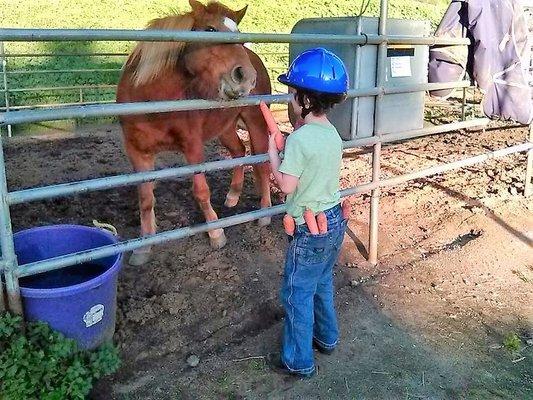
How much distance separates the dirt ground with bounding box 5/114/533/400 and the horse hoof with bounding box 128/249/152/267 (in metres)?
0.05

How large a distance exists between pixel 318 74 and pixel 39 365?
1.67m

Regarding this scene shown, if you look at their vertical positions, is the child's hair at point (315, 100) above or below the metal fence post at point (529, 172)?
above

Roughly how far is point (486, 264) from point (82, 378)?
9.33 feet

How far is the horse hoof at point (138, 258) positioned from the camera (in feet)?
12.5

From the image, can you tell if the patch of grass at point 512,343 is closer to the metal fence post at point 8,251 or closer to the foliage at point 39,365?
the foliage at point 39,365

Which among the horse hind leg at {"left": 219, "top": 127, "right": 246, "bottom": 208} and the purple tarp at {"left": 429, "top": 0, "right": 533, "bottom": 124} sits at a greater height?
the purple tarp at {"left": 429, "top": 0, "right": 533, "bottom": 124}

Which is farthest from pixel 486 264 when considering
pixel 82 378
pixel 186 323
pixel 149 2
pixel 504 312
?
pixel 149 2

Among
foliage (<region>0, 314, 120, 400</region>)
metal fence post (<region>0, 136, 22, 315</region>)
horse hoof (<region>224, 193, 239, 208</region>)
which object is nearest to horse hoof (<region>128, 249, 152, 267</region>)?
horse hoof (<region>224, 193, 239, 208</region>)

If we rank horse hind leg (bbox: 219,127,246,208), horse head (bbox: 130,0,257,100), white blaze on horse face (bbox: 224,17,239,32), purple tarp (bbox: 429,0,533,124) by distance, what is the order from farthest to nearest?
horse hind leg (bbox: 219,127,246,208)
purple tarp (bbox: 429,0,533,124)
white blaze on horse face (bbox: 224,17,239,32)
horse head (bbox: 130,0,257,100)

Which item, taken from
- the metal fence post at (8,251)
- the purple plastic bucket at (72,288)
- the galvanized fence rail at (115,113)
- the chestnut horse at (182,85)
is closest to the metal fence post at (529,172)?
the galvanized fence rail at (115,113)

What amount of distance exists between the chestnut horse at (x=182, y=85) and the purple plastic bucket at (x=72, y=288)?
3.12 feet

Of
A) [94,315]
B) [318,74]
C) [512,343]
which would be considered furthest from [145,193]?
[512,343]

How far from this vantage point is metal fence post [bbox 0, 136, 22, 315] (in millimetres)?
2201

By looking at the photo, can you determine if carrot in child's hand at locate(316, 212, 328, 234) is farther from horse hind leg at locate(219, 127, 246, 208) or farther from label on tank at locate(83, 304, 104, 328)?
horse hind leg at locate(219, 127, 246, 208)
